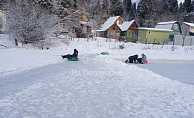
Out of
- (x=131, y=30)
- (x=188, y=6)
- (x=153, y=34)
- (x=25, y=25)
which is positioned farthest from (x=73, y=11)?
(x=188, y=6)

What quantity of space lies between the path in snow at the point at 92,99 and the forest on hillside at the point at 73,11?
41.7 feet

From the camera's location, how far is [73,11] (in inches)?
1428

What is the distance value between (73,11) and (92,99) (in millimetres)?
34972

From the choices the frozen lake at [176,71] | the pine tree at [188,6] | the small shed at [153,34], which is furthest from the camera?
the pine tree at [188,6]

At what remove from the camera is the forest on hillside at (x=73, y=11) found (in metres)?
17.4

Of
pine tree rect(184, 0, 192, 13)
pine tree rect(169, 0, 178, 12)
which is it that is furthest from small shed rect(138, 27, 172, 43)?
pine tree rect(184, 0, 192, 13)

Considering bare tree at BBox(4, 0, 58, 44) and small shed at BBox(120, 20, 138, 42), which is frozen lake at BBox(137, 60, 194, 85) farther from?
small shed at BBox(120, 20, 138, 42)

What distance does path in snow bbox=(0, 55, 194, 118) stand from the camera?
3.66 metres

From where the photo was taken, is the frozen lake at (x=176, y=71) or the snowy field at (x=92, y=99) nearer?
the snowy field at (x=92, y=99)

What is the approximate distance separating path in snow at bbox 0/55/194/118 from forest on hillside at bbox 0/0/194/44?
1270 centimetres

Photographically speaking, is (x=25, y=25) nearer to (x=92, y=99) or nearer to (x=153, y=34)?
(x=92, y=99)

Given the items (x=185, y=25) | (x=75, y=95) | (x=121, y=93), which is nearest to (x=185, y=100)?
(x=121, y=93)

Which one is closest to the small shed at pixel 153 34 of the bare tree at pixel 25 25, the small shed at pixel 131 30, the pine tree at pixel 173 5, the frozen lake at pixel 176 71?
the small shed at pixel 131 30

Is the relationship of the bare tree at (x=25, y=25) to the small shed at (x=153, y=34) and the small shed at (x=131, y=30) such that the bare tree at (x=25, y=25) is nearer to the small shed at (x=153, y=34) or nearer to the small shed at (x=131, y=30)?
the small shed at (x=153, y=34)
